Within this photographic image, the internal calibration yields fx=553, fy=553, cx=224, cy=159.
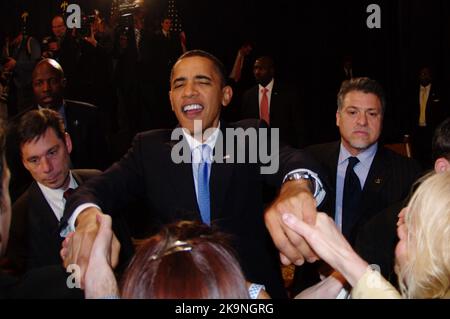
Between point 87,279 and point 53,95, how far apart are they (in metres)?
2.49

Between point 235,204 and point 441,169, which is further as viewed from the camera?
point 441,169

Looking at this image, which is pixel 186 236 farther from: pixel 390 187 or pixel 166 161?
pixel 390 187

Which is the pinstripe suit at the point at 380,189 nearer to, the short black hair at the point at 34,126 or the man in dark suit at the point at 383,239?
the man in dark suit at the point at 383,239

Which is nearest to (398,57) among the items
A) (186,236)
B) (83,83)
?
(83,83)

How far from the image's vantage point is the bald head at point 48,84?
3.37 meters

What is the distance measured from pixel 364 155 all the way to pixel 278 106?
122 inches

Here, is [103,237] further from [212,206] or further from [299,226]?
[212,206]

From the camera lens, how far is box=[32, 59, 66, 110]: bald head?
11.1 ft

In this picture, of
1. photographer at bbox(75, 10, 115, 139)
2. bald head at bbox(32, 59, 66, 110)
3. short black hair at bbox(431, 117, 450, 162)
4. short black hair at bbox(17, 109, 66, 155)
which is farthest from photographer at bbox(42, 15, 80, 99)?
short black hair at bbox(431, 117, 450, 162)

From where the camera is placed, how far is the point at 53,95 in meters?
3.39

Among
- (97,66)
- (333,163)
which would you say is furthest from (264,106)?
(333,163)

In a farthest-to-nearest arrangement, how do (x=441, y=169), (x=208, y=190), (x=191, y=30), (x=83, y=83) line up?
1. (x=191, y=30)
2. (x=83, y=83)
3. (x=441, y=169)
4. (x=208, y=190)

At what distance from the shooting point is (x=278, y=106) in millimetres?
5629
